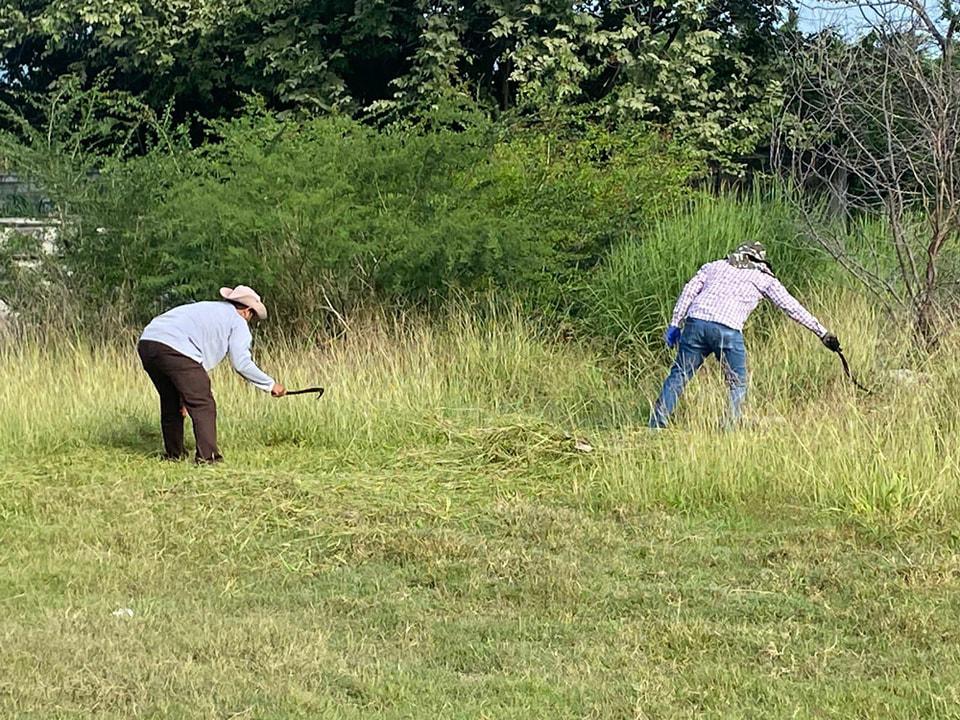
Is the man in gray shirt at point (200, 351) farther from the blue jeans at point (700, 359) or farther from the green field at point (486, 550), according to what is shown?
the blue jeans at point (700, 359)

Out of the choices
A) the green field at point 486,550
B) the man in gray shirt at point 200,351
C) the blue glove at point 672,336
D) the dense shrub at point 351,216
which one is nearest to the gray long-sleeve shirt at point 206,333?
the man in gray shirt at point 200,351

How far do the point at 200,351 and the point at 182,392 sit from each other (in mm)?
Answer: 291

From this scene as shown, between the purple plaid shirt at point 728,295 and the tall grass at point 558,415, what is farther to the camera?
the purple plaid shirt at point 728,295

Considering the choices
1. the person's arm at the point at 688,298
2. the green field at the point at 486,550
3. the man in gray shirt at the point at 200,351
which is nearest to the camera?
the green field at the point at 486,550

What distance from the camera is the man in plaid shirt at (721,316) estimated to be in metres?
8.82

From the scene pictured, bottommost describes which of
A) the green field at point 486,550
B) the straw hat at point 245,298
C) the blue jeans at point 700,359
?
the green field at point 486,550

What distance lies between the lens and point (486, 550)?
597 centimetres

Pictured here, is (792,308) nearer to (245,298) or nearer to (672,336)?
(672,336)

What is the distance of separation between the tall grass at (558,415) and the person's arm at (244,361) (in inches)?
28.2

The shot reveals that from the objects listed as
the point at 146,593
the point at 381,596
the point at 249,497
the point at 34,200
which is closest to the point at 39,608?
the point at 146,593

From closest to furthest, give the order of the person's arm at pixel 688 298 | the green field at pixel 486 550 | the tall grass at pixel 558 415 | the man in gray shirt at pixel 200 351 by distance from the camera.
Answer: the green field at pixel 486 550 → the tall grass at pixel 558 415 → the man in gray shirt at pixel 200 351 → the person's arm at pixel 688 298

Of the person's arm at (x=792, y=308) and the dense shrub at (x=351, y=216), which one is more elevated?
the dense shrub at (x=351, y=216)

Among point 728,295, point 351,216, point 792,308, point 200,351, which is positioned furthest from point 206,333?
point 351,216

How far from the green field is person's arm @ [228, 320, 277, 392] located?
569mm
